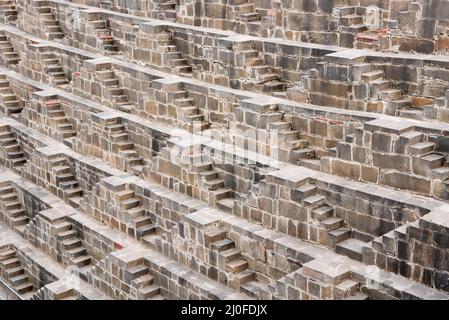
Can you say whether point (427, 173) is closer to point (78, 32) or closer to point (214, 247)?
point (214, 247)

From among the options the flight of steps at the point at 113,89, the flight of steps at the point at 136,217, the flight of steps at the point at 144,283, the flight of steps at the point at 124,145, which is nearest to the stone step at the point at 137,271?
the flight of steps at the point at 144,283

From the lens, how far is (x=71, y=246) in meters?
16.5

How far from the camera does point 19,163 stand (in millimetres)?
20266

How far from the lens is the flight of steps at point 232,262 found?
12.9 meters

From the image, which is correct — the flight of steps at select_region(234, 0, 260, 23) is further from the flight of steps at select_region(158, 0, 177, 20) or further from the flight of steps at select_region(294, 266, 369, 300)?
the flight of steps at select_region(294, 266, 369, 300)

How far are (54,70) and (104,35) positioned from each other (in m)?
1.96

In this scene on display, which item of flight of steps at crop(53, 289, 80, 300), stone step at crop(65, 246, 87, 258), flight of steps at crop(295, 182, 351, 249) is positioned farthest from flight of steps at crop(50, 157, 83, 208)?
flight of steps at crop(295, 182, 351, 249)

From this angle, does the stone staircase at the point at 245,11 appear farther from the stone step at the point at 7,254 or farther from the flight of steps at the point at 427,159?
the stone step at the point at 7,254

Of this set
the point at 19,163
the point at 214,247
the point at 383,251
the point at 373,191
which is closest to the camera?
the point at 383,251

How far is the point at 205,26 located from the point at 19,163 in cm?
667

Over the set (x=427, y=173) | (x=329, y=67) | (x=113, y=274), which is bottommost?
(x=113, y=274)

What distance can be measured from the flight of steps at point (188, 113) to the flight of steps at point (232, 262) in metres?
3.41

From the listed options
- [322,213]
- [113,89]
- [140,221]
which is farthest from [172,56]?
[322,213]

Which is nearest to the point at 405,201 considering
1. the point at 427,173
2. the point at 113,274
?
the point at 427,173
